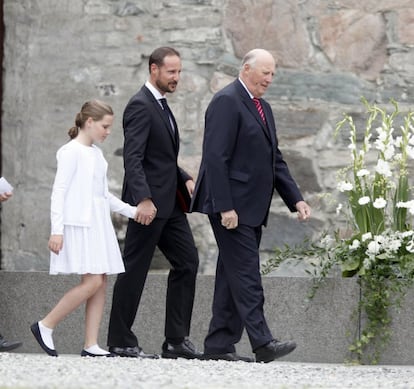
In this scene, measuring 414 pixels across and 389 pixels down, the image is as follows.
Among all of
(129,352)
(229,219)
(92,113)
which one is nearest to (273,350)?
(229,219)

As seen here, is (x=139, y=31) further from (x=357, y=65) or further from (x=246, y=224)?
(x=246, y=224)

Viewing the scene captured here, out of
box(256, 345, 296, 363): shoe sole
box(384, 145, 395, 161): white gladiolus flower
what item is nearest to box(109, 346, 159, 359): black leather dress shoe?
box(256, 345, 296, 363): shoe sole

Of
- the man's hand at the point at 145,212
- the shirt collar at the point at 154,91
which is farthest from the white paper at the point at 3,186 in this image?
the shirt collar at the point at 154,91

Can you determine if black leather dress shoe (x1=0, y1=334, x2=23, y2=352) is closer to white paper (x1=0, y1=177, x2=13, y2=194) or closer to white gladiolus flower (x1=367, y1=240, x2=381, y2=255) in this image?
white paper (x1=0, y1=177, x2=13, y2=194)

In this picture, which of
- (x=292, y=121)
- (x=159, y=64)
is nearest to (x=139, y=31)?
(x=292, y=121)

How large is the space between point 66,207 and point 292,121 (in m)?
2.74

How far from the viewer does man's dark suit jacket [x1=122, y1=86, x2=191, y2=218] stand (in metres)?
7.12

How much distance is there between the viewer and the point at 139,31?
30.7 ft

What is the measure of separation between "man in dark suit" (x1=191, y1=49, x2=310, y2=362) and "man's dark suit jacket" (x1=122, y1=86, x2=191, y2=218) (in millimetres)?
302

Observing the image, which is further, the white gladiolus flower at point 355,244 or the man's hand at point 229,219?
the white gladiolus flower at point 355,244

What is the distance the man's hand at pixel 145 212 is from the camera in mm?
7012

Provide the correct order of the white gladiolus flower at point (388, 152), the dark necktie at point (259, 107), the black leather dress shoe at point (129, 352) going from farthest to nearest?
the white gladiolus flower at point (388, 152) < the black leather dress shoe at point (129, 352) < the dark necktie at point (259, 107)

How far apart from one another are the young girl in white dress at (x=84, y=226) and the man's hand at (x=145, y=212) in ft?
0.11

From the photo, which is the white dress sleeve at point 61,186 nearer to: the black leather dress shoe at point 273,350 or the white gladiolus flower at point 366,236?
the black leather dress shoe at point 273,350
